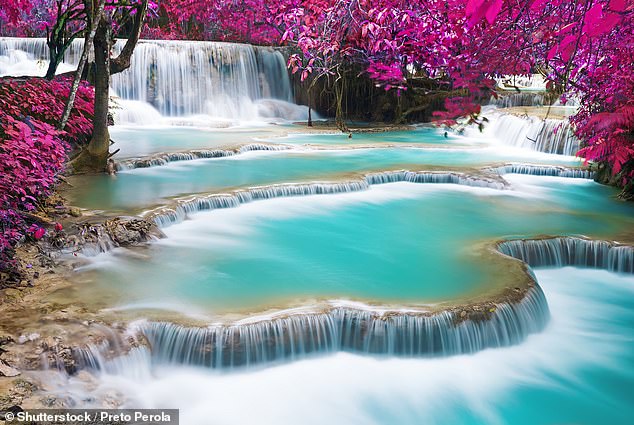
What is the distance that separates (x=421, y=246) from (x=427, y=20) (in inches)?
106

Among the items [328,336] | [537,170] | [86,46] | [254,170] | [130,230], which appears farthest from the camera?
[537,170]

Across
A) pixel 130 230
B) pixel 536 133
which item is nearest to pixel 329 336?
pixel 130 230

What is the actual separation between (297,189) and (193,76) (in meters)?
12.8

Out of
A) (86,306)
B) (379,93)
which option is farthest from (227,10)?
(86,306)

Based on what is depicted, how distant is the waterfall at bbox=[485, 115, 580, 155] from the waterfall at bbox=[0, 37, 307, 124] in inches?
317

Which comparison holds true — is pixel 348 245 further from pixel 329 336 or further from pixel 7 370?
pixel 7 370

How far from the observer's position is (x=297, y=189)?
9297mm

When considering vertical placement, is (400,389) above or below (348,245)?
below

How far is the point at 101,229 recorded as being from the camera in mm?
6449

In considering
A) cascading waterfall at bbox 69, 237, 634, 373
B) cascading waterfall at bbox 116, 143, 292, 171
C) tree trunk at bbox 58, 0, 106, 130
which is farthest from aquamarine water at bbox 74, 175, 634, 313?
cascading waterfall at bbox 116, 143, 292, 171

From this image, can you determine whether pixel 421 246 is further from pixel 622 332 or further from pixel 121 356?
pixel 121 356

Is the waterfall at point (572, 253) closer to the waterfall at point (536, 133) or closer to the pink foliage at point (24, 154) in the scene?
the pink foliage at point (24, 154)

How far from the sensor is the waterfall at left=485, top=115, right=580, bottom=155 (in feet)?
48.1

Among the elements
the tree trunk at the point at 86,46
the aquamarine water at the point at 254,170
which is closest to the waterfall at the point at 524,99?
Result: the aquamarine water at the point at 254,170
